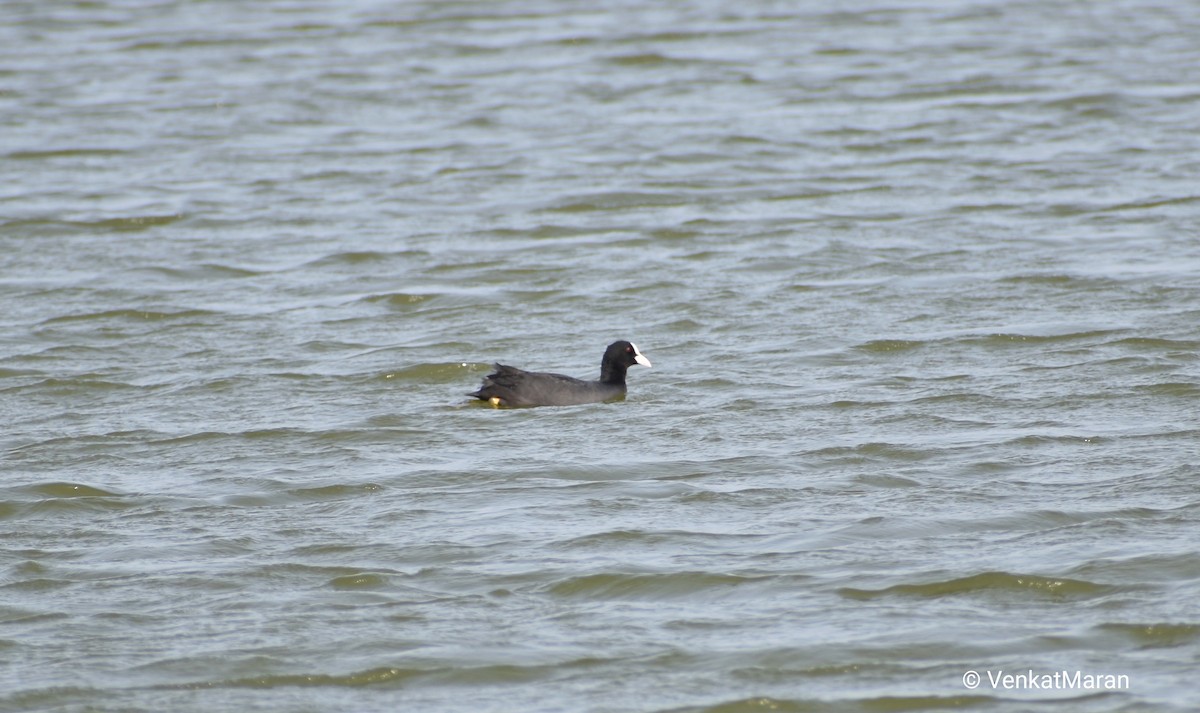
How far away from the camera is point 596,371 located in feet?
36.2

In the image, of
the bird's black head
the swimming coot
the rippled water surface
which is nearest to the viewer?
the rippled water surface

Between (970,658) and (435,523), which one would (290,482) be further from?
(970,658)

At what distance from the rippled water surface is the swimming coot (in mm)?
112

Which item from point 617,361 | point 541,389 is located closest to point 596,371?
point 617,361

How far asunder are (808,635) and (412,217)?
31.4 ft

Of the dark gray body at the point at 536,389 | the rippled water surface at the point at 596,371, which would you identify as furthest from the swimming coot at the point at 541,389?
the rippled water surface at the point at 596,371

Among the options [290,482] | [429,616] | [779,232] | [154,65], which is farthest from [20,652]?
[154,65]

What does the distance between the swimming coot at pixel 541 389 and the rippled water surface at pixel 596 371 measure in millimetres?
112

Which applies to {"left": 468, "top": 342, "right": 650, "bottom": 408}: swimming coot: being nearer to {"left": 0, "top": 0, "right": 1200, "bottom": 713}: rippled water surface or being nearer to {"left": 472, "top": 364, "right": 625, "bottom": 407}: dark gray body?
{"left": 472, "top": 364, "right": 625, "bottom": 407}: dark gray body

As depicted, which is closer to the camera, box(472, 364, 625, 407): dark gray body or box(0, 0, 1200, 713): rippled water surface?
box(0, 0, 1200, 713): rippled water surface

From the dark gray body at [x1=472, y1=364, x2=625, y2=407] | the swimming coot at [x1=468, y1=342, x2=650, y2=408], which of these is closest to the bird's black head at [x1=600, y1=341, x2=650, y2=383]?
the swimming coot at [x1=468, y1=342, x2=650, y2=408]

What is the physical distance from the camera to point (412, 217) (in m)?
15.6

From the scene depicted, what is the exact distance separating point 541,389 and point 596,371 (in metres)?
1.16

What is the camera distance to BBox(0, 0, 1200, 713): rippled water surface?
6.48 meters
